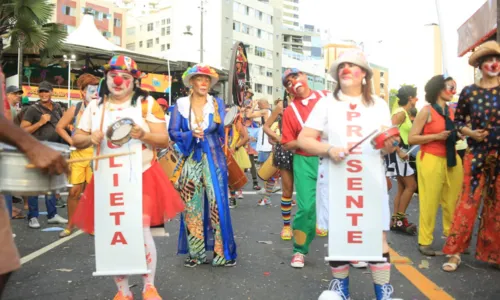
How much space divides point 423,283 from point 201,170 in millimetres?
2257

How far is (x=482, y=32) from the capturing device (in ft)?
33.7

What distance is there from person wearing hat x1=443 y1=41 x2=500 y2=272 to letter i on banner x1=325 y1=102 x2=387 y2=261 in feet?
6.07

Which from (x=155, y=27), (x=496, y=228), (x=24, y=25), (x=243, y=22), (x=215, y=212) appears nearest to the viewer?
(x=496, y=228)

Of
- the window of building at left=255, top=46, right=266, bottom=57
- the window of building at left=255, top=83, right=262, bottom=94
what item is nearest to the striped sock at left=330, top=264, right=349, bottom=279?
the window of building at left=255, top=83, right=262, bottom=94

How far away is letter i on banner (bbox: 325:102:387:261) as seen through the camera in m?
3.53

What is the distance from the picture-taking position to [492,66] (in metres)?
4.92

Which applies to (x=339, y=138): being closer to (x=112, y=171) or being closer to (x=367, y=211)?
(x=367, y=211)

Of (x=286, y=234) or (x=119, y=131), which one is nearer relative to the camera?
(x=119, y=131)

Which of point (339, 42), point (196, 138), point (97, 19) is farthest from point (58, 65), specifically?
point (339, 42)

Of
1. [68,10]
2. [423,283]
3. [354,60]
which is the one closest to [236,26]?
[68,10]

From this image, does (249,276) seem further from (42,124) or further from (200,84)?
(42,124)

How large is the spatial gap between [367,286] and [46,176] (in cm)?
306

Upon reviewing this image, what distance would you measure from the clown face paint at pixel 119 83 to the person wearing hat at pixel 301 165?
1875 mm

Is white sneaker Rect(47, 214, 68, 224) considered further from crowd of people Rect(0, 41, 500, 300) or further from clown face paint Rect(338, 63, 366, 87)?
clown face paint Rect(338, 63, 366, 87)
